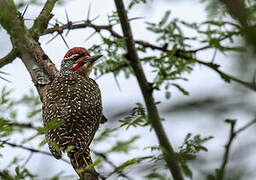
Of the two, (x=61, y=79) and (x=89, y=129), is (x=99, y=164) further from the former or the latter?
(x=61, y=79)

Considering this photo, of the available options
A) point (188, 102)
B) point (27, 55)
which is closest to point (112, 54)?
point (27, 55)

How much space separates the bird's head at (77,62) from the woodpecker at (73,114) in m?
0.62

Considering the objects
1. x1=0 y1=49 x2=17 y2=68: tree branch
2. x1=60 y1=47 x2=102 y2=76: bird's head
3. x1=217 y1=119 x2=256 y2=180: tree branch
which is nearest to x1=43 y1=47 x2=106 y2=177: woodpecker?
x1=0 y1=49 x2=17 y2=68: tree branch

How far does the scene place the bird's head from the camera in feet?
18.6

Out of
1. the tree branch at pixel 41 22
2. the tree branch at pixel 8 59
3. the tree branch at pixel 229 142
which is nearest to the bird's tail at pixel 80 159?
the tree branch at pixel 8 59

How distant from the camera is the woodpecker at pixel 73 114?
3528 millimetres

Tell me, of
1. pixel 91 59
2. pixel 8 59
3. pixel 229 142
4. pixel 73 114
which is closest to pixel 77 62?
pixel 91 59

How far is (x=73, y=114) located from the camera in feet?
12.6

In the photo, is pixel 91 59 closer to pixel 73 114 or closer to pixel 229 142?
pixel 73 114

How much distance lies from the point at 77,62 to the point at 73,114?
2044 mm

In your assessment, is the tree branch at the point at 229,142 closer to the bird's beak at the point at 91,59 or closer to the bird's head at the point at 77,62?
the bird's beak at the point at 91,59

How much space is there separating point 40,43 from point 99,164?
8.47 ft

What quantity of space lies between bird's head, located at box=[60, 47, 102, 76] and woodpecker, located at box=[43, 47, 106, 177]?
0.62 metres

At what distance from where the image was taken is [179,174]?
2.19 meters
